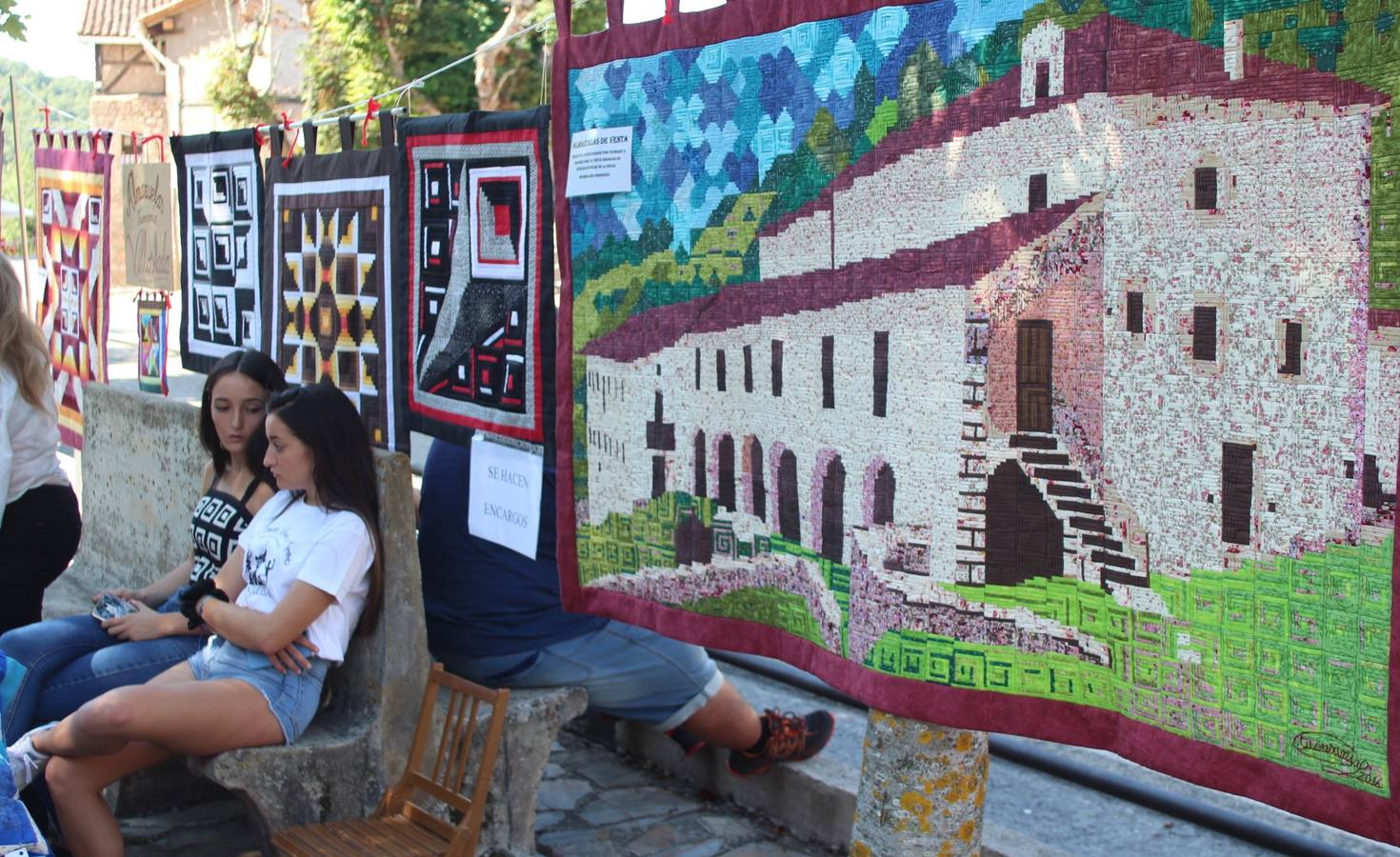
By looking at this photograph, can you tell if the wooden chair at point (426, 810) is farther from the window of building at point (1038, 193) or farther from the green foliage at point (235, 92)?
the green foliage at point (235, 92)

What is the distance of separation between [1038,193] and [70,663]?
3.01m

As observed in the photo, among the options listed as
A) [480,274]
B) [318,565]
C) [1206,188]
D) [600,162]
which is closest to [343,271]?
[480,274]

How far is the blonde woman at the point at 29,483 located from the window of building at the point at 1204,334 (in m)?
3.33

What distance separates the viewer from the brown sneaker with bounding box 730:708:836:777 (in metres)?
4.27

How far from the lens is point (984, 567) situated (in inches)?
101

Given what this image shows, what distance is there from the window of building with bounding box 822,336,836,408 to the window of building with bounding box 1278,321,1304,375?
0.92 meters

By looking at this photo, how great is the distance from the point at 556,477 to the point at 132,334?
1924cm

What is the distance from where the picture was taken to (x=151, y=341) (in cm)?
683

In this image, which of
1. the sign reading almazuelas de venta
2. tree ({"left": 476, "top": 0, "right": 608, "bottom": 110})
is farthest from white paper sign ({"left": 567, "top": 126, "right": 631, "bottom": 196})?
tree ({"left": 476, "top": 0, "right": 608, "bottom": 110})

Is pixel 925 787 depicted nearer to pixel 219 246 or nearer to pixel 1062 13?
pixel 1062 13

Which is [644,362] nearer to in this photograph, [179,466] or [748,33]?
[748,33]

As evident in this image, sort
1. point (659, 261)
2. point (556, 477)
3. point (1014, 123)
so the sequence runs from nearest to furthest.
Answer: point (1014, 123) → point (659, 261) → point (556, 477)

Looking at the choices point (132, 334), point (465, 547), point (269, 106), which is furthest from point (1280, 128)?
point (269, 106)

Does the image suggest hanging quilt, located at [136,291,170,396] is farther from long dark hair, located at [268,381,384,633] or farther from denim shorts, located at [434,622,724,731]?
denim shorts, located at [434,622,724,731]
